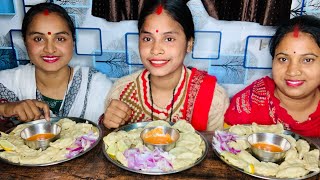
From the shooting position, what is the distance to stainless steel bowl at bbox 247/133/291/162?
152 cm

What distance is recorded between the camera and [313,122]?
2.14 metres

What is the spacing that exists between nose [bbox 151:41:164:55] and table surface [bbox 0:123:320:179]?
776 millimetres

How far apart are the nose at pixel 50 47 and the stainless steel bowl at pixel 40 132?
63 cm

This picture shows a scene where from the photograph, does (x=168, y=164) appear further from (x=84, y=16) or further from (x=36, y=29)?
(x=84, y=16)

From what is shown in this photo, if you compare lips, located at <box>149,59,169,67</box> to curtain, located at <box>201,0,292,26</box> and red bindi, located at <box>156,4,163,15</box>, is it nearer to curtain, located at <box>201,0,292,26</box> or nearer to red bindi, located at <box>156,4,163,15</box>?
red bindi, located at <box>156,4,163,15</box>

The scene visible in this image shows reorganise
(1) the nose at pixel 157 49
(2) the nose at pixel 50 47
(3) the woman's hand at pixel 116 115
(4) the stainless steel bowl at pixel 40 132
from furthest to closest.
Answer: (2) the nose at pixel 50 47 → (1) the nose at pixel 157 49 → (3) the woman's hand at pixel 116 115 → (4) the stainless steel bowl at pixel 40 132

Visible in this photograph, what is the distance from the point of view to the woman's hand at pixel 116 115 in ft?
6.30

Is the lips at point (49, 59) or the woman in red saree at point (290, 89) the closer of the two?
the woman in red saree at point (290, 89)

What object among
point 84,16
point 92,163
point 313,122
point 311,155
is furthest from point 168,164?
point 84,16

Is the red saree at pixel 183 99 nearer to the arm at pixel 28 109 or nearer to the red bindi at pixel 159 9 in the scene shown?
the red bindi at pixel 159 9

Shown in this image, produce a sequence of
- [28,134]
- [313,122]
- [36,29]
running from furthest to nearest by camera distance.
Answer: [36,29], [313,122], [28,134]

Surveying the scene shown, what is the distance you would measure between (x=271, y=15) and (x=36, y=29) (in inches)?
66.6

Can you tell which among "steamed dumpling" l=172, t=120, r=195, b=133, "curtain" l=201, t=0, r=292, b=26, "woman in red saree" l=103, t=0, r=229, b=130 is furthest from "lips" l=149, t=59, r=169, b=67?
"curtain" l=201, t=0, r=292, b=26

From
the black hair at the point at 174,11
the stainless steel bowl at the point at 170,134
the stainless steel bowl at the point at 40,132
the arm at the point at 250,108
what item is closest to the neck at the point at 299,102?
the arm at the point at 250,108
